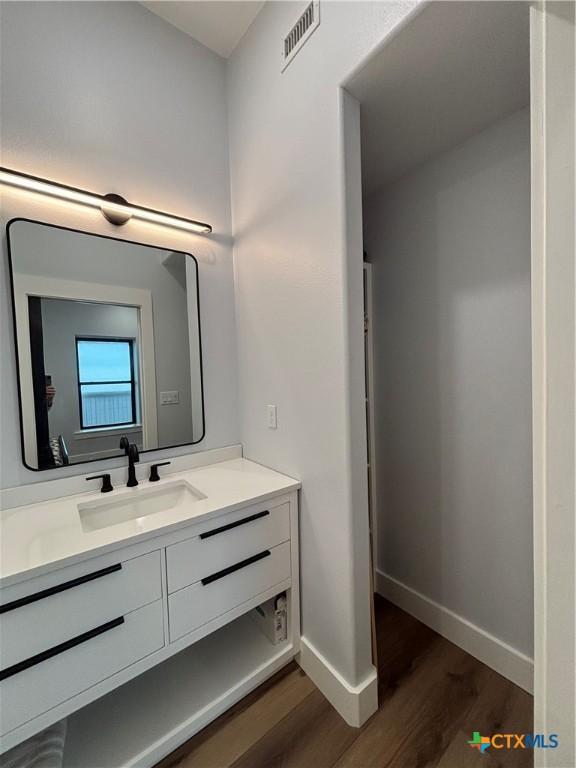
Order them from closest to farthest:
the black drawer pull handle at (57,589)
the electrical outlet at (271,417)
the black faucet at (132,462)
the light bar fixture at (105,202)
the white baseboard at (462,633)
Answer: the black drawer pull handle at (57,589) → the light bar fixture at (105,202) → the white baseboard at (462,633) → the black faucet at (132,462) → the electrical outlet at (271,417)

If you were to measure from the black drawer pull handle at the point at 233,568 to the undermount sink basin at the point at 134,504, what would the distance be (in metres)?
0.30

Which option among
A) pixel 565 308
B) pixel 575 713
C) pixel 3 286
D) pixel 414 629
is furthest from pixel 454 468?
pixel 3 286

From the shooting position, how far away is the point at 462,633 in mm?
1597

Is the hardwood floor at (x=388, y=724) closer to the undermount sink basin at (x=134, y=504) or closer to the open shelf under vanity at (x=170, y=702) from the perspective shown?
the open shelf under vanity at (x=170, y=702)

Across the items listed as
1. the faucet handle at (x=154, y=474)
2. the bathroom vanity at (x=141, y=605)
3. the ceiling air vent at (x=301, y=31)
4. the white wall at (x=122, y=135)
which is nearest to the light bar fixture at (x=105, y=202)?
the white wall at (x=122, y=135)

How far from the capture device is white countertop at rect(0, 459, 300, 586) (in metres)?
0.97

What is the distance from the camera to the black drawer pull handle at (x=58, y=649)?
0.89 meters

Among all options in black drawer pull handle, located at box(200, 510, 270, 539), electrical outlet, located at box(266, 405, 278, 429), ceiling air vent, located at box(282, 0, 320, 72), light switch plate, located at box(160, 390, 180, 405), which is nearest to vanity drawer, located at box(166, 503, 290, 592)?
black drawer pull handle, located at box(200, 510, 270, 539)

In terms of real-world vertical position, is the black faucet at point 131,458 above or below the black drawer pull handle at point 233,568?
above

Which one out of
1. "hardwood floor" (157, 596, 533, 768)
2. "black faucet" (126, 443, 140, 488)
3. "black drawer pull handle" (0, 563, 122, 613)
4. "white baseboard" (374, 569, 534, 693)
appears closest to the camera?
"black drawer pull handle" (0, 563, 122, 613)

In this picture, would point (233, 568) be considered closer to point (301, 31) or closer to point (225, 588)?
point (225, 588)

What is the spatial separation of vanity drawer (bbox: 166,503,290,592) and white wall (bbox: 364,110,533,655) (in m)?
0.83

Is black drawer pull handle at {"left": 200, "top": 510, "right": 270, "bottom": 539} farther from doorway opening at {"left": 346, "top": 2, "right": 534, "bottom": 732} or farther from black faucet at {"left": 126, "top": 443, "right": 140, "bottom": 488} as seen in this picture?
doorway opening at {"left": 346, "top": 2, "right": 534, "bottom": 732}

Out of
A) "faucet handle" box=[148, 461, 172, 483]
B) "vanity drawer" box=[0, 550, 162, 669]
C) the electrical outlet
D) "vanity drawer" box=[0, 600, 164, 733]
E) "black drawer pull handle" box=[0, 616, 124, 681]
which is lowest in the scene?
"vanity drawer" box=[0, 600, 164, 733]
